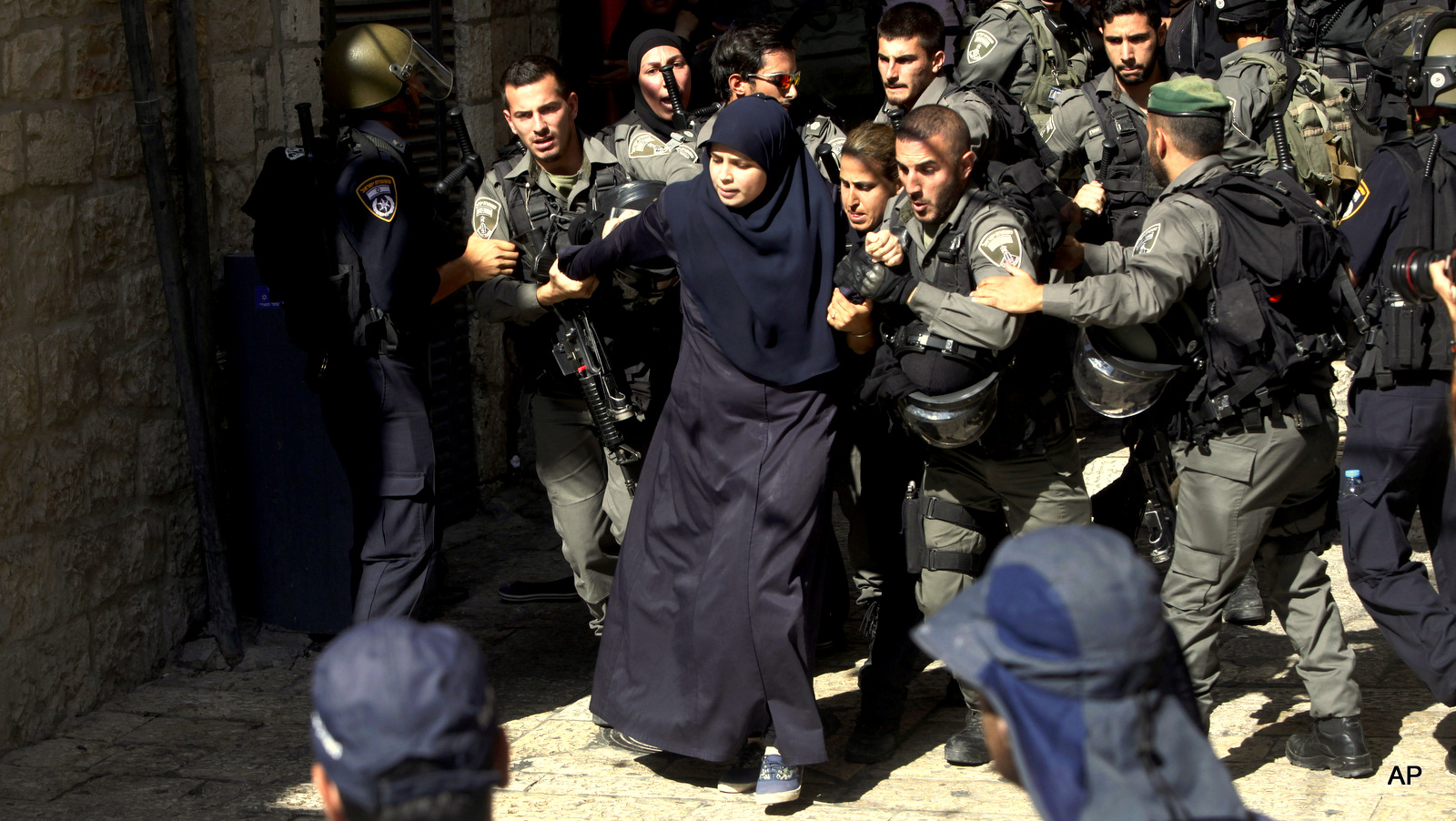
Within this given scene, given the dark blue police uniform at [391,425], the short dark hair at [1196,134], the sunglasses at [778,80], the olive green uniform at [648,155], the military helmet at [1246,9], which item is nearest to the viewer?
the short dark hair at [1196,134]

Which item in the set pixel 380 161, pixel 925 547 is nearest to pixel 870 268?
pixel 925 547

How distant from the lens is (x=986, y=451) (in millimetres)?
4008

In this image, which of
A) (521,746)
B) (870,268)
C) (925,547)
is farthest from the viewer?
(521,746)

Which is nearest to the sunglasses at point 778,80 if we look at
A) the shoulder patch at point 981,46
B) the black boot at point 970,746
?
the shoulder patch at point 981,46

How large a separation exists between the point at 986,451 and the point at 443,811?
2.63 meters

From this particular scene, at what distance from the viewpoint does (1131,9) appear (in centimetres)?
562

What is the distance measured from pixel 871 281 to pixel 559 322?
4.09ft

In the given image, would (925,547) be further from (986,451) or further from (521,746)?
(521,746)

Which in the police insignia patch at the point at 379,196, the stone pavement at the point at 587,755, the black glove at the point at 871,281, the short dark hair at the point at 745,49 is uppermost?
the short dark hair at the point at 745,49

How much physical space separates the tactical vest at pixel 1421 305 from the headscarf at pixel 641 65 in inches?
99.7

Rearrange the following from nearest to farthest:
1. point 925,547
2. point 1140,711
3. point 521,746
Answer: point 1140,711, point 925,547, point 521,746

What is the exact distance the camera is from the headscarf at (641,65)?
17.8 feet

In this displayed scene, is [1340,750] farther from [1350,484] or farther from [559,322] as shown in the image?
[559,322]

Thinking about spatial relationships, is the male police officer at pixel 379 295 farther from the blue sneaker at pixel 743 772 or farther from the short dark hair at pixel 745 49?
the short dark hair at pixel 745 49
